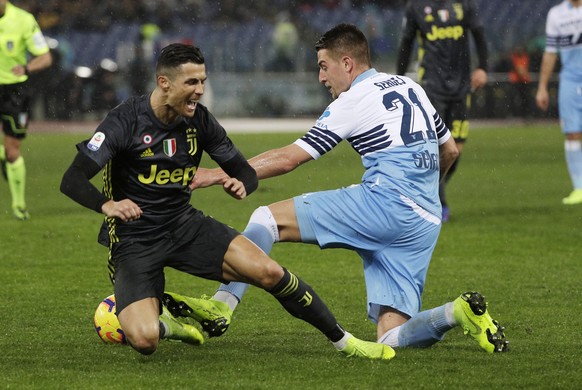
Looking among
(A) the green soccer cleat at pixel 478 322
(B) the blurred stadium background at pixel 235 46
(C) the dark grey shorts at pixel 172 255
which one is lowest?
(B) the blurred stadium background at pixel 235 46

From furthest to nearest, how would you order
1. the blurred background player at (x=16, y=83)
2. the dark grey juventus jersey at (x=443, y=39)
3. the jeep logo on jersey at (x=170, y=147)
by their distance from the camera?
the blurred background player at (x=16, y=83), the dark grey juventus jersey at (x=443, y=39), the jeep logo on jersey at (x=170, y=147)

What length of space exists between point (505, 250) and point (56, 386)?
542 centimetres

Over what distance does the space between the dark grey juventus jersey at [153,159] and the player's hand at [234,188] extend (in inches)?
11.0

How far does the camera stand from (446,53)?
40.0 ft

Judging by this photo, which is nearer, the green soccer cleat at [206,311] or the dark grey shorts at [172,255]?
the dark grey shorts at [172,255]

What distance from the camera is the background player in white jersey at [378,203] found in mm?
6559

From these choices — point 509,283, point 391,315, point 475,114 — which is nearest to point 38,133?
point 475,114

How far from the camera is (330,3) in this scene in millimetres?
32406

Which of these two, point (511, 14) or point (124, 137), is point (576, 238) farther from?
point (511, 14)

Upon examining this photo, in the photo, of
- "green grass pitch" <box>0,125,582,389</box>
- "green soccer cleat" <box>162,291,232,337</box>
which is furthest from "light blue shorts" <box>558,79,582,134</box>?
"green soccer cleat" <box>162,291,232,337</box>

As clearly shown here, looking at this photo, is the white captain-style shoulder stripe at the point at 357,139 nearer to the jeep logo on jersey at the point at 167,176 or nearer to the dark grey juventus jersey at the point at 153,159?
the dark grey juventus jersey at the point at 153,159

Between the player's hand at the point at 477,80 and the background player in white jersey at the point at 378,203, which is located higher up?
the background player in white jersey at the point at 378,203

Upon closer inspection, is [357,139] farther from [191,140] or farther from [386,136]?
[191,140]

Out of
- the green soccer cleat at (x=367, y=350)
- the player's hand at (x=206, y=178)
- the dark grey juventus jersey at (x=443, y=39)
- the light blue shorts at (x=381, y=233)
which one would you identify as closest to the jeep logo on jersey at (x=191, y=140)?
the player's hand at (x=206, y=178)
